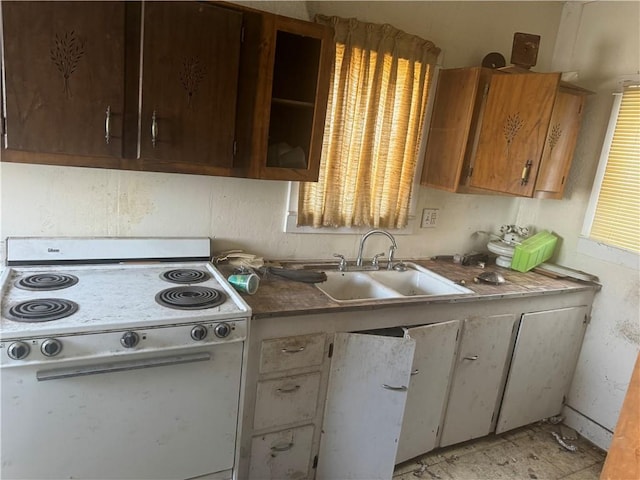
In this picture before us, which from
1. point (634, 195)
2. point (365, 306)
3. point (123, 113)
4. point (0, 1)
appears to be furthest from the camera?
point (634, 195)

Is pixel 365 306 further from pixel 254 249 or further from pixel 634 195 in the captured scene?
pixel 634 195

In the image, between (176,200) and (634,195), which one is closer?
(176,200)

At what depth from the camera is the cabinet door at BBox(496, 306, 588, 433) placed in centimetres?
237

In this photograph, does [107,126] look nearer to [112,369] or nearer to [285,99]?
[285,99]

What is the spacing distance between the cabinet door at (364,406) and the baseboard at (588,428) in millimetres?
1471

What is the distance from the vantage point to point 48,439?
1354mm

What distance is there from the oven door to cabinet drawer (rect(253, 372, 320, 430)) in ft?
0.41

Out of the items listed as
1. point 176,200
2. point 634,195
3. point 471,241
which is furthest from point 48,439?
point 634,195

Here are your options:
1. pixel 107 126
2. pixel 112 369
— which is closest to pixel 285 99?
pixel 107 126

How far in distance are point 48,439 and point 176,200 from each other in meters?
1.06

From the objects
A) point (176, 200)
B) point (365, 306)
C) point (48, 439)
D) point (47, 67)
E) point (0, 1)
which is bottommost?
point (48, 439)

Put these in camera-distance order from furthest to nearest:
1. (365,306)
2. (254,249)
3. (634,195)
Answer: (634,195) < (254,249) < (365,306)

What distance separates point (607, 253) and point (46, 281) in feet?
9.38

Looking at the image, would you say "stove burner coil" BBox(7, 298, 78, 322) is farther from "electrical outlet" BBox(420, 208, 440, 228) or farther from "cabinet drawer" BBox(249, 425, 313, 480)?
"electrical outlet" BBox(420, 208, 440, 228)
